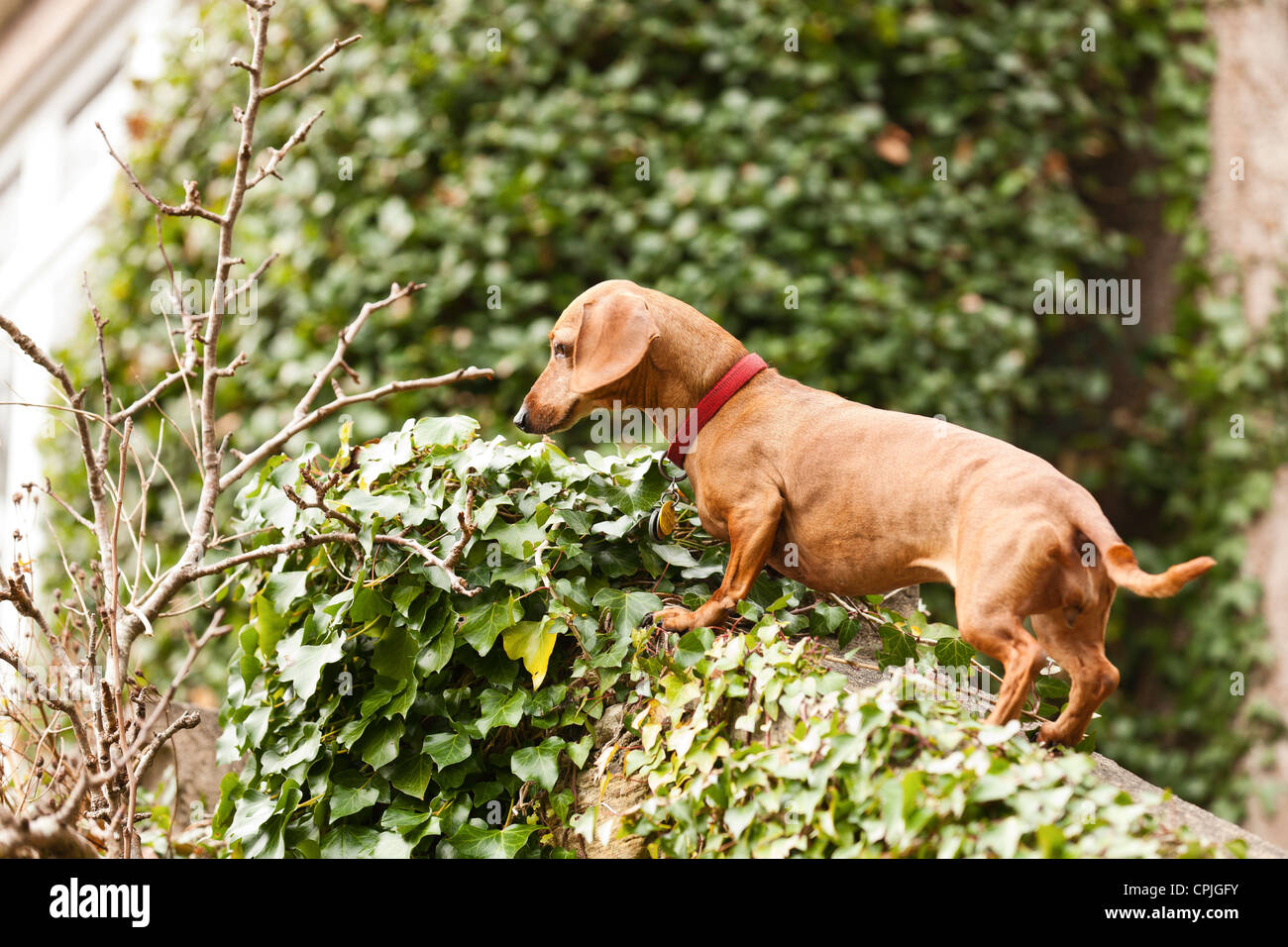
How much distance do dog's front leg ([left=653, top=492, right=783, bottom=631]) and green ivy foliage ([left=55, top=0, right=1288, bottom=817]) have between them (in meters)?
2.29

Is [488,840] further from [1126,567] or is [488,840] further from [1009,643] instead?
[1126,567]

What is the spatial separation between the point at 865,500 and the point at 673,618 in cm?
49

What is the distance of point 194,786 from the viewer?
3.25 metres

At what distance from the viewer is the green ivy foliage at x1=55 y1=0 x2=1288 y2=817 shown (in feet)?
14.5

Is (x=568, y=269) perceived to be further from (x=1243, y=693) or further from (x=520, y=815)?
(x=1243, y=693)

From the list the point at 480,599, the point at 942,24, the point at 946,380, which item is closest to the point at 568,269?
the point at 946,380

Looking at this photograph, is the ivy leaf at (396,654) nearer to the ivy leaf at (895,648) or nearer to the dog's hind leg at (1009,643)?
the ivy leaf at (895,648)

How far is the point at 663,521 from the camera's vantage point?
236 cm

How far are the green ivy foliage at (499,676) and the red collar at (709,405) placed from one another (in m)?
0.20

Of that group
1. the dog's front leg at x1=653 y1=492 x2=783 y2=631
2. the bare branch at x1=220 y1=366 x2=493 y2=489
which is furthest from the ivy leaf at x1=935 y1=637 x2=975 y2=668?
the bare branch at x1=220 y1=366 x2=493 y2=489

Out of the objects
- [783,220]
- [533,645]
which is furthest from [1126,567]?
[783,220]

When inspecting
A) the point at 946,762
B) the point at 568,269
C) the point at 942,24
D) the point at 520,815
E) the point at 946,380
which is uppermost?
the point at 942,24

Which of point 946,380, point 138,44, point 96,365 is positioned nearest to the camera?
point 946,380
